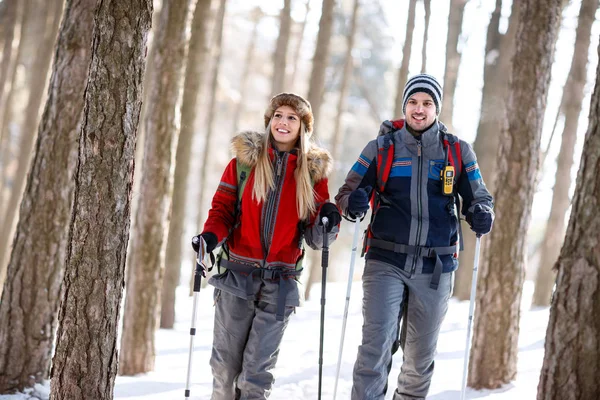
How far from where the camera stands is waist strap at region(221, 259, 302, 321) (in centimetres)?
414

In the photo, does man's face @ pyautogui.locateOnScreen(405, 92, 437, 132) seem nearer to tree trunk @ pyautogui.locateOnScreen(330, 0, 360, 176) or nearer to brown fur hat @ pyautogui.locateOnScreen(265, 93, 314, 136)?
brown fur hat @ pyautogui.locateOnScreen(265, 93, 314, 136)

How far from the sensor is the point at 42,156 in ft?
18.3

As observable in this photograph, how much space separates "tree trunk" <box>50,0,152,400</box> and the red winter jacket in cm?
70

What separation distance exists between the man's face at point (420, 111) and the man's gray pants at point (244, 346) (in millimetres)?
1613

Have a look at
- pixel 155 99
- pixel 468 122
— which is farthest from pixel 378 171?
pixel 468 122

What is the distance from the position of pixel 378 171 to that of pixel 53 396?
104 inches

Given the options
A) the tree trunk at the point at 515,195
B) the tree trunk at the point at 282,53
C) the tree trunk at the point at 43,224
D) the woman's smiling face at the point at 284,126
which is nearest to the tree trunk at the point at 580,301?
the woman's smiling face at the point at 284,126

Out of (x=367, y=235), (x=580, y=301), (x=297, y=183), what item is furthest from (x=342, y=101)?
(x=580, y=301)

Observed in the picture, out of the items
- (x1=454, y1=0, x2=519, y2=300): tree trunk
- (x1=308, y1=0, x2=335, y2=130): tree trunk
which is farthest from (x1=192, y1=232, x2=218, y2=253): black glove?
(x1=454, y1=0, x2=519, y2=300): tree trunk

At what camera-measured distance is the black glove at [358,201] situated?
4202 millimetres

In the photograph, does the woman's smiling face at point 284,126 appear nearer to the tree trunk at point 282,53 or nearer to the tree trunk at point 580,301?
the tree trunk at point 580,301

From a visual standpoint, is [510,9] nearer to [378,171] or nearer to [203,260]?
[378,171]

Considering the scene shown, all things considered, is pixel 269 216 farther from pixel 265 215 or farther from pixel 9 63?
pixel 9 63

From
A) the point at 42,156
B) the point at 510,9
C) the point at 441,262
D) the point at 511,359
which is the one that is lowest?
the point at 511,359
